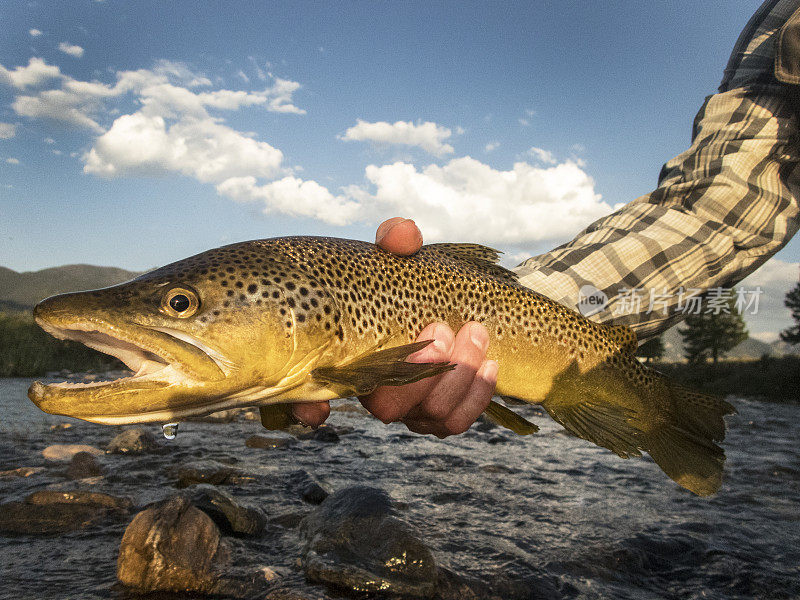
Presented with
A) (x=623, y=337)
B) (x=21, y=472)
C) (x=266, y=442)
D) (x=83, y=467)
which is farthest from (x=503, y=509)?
(x=21, y=472)

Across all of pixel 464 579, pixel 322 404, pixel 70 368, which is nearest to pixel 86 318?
pixel 322 404

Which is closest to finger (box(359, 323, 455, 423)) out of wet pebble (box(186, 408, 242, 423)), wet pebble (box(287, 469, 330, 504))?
wet pebble (box(287, 469, 330, 504))

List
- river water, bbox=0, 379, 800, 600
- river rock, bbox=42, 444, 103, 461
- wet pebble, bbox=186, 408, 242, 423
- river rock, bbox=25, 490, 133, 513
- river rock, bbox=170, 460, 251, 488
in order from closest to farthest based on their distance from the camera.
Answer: river water, bbox=0, 379, 800, 600, river rock, bbox=25, 490, 133, 513, river rock, bbox=170, 460, 251, 488, river rock, bbox=42, 444, 103, 461, wet pebble, bbox=186, 408, 242, 423

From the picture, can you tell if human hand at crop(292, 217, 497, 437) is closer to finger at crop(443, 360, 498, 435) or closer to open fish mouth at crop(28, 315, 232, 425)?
finger at crop(443, 360, 498, 435)

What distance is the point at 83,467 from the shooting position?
583 cm

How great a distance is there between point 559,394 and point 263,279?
1934mm

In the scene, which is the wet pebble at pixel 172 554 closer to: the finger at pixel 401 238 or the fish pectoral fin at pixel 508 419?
the fish pectoral fin at pixel 508 419

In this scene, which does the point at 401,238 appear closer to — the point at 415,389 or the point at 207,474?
the point at 415,389

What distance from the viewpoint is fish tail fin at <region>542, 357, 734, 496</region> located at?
9.88ft

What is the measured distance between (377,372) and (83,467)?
5.39m

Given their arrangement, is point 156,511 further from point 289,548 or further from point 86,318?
point 86,318

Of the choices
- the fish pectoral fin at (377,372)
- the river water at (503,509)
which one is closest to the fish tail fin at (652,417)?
the fish pectoral fin at (377,372)

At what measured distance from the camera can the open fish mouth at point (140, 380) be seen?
191 centimetres

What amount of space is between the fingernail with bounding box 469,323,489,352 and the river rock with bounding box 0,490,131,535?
4.05m
